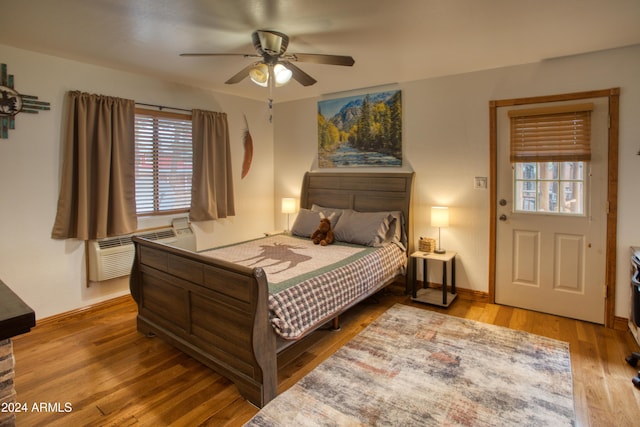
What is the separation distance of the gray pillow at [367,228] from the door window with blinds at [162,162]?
1.88 meters

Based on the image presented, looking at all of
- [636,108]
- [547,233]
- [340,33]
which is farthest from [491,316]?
[340,33]

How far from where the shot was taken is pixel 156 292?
296 centimetres

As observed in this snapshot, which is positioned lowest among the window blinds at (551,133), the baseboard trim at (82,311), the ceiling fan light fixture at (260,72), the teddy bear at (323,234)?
the baseboard trim at (82,311)

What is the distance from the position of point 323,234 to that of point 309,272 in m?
1.17

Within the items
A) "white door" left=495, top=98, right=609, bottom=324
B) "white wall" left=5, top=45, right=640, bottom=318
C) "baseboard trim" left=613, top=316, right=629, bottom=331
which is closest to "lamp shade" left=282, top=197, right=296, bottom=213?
"white wall" left=5, top=45, right=640, bottom=318

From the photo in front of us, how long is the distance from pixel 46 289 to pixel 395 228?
3.42 m

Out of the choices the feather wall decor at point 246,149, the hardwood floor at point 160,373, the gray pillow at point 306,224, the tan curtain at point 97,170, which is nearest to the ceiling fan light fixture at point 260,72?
the tan curtain at point 97,170

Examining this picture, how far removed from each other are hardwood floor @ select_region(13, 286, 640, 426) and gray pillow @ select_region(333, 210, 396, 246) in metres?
0.77

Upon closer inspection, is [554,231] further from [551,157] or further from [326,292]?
[326,292]

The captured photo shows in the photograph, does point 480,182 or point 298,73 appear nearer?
point 298,73

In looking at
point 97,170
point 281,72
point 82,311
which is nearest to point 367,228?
point 281,72

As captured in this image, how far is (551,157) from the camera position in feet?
A: 10.9

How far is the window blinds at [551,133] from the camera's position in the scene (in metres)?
3.19

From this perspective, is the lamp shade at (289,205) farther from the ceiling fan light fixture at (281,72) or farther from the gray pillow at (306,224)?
the ceiling fan light fixture at (281,72)
